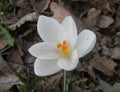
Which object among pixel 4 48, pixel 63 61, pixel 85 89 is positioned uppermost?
pixel 63 61

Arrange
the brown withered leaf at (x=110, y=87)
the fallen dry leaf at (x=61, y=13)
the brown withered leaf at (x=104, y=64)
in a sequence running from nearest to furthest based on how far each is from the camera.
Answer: the brown withered leaf at (x=110, y=87) → the brown withered leaf at (x=104, y=64) → the fallen dry leaf at (x=61, y=13)

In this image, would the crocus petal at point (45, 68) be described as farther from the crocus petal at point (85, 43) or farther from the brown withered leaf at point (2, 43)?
the brown withered leaf at point (2, 43)

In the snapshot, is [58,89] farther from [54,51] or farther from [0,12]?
[0,12]

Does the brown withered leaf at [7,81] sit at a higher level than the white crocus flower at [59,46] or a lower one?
lower

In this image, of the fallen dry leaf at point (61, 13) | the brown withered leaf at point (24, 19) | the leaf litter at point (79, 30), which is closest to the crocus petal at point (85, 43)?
the leaf litter at point (79, 30)

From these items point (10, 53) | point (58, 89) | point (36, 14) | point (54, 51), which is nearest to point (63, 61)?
point (54, 51)

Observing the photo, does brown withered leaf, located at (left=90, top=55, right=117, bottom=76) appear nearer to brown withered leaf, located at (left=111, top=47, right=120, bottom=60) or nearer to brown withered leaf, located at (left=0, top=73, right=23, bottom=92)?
brown withered leaf, located at (left=111, top=47, right=120, bottom=60)

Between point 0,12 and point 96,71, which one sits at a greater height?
point 0,12
